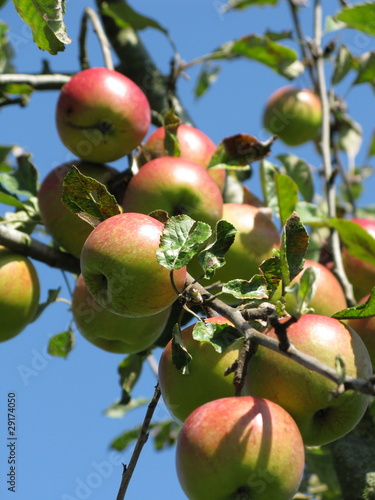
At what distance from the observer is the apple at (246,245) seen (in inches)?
60.7

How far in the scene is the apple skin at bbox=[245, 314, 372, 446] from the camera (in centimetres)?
107

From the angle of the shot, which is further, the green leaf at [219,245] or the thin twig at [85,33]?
the thin twig at [85,33]

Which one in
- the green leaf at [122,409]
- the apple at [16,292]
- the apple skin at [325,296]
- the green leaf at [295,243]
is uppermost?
the green leaf at [295,243]

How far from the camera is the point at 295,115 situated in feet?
9.35

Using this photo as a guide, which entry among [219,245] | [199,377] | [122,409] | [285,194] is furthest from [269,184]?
[122,409]

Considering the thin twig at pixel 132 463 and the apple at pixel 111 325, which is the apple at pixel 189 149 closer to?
the apple at pixel 111 325

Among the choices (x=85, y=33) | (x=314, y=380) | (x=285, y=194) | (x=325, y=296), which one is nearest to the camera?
(x=314, y=380)

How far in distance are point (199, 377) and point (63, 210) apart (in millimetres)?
631

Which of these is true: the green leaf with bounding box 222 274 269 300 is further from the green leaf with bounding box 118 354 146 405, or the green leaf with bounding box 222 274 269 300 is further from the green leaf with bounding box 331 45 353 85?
the green leaf with bounding box 331 45 353 85

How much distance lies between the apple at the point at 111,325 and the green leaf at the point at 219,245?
359 millimetres

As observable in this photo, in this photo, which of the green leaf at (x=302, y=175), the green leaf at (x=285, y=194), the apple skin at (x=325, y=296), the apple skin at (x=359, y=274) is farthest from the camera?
the green leaf at (x=302, y=175)

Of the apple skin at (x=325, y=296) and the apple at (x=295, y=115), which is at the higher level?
the apple skin at (x=325, y=296)

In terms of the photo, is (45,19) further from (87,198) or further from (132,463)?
(132,463)

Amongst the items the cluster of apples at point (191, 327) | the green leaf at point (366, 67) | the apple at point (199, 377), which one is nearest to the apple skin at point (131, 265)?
the cluster of apples at point (191, 327)
